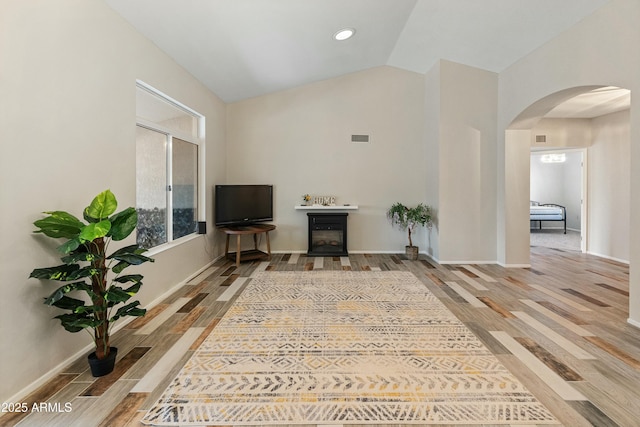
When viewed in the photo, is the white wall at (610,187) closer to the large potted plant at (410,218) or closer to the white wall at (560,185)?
the large potted plant at (410,218)

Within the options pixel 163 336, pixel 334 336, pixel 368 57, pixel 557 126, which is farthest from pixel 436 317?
pixel 557 126

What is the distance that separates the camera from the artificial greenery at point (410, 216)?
5.45 m

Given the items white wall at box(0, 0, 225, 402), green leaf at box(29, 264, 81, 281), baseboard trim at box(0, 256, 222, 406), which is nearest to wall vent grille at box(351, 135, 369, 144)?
white wall at box(0, 0, 225, 402)

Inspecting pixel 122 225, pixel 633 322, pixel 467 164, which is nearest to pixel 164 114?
pixel 122 225

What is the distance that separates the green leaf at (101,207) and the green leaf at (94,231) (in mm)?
161

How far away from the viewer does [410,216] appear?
18.0ft

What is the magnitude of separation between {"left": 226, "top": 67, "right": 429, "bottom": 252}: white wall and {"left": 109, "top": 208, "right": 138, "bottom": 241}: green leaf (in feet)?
12.8

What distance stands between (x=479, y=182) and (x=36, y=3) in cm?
540

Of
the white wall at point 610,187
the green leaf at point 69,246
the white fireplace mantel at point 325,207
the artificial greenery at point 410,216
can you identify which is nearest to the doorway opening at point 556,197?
the white wall at point 610,187

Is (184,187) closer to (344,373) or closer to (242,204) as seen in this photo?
(242,204)

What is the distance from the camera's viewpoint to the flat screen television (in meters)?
5.20

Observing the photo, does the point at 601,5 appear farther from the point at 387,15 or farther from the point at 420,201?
the point at 420,201

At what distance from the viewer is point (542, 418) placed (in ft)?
5.41

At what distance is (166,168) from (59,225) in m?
2.10
